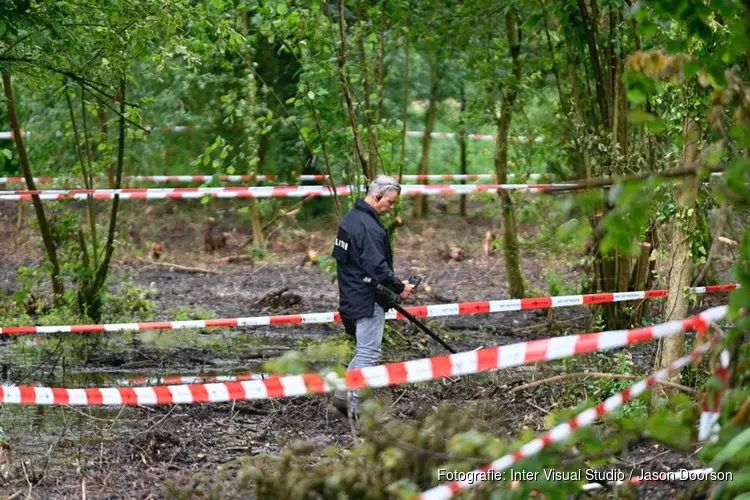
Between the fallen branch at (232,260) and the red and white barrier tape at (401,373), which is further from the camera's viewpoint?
the fallen branch at (232,260)

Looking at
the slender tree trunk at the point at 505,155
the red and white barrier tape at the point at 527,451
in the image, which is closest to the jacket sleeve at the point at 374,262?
the red and white barrier tape at the point at 527,451

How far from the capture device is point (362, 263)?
7.26 meters

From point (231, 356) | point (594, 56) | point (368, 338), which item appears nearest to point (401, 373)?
point (368, 338)

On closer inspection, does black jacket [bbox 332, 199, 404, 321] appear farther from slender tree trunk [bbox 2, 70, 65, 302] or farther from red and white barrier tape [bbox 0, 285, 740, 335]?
slender tree trunk [bbox 2, 70, 65, 302]

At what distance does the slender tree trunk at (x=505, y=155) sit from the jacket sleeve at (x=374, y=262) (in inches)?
176

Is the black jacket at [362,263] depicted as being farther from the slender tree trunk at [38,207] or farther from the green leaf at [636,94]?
the slender tree trunk at [38,207]

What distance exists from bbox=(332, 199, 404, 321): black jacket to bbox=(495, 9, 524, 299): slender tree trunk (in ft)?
14.4

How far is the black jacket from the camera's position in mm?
7234

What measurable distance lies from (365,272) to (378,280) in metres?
0.11

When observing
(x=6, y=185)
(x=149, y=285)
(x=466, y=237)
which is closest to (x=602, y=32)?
(x=149, y=285)

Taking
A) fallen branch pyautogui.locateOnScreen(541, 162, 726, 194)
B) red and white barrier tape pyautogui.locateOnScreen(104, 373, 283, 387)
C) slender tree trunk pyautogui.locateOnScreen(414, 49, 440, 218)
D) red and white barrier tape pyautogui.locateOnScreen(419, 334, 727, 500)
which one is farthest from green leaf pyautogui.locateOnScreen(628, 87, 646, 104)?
slender tree trunk pyautogui.locateOnScreen(414, 49, 440, 218)

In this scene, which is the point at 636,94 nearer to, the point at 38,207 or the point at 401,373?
the point at 401,373

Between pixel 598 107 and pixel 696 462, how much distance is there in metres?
5.27

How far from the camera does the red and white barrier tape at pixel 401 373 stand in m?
4.27
